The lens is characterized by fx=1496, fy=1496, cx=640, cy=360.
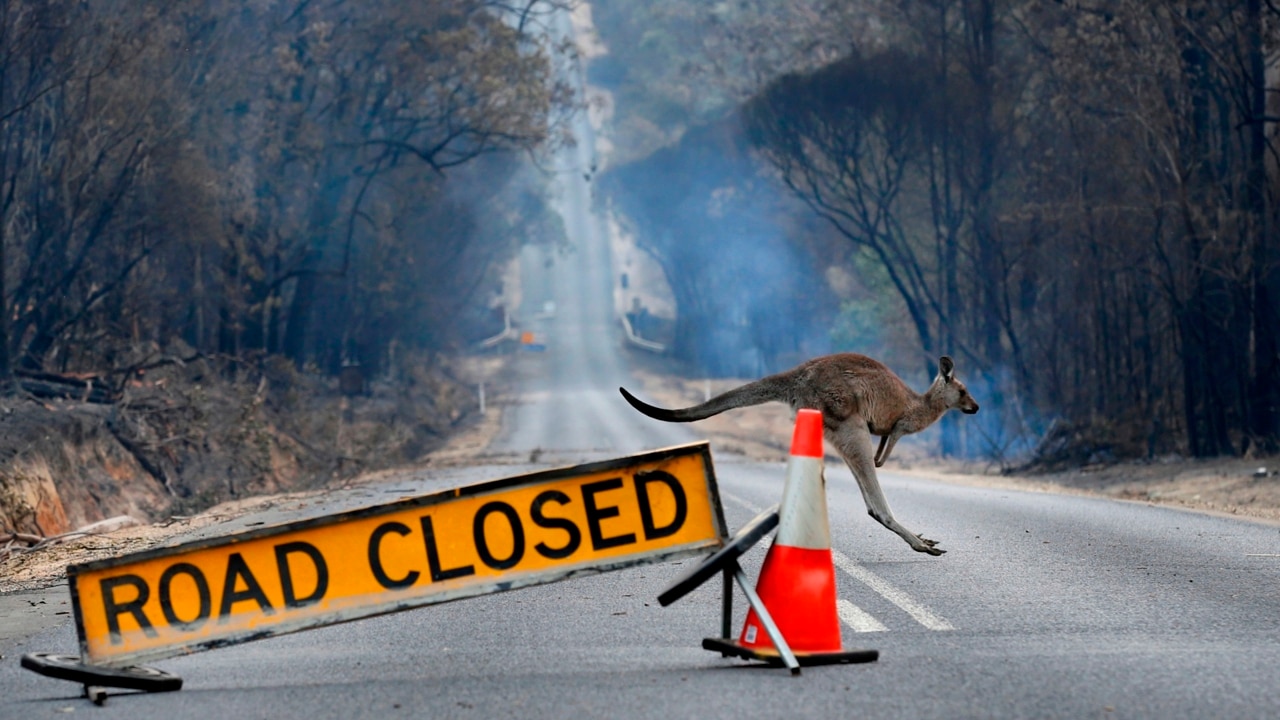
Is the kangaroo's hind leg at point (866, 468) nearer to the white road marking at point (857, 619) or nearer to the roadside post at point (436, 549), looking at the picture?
the white road marking at point (857, 619)

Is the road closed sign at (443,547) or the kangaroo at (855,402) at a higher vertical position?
the kangaroo at (855,402)

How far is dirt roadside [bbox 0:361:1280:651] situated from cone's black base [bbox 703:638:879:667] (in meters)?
3.96

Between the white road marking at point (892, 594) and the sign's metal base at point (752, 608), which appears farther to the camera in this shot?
the white road marking at point (892, 594)

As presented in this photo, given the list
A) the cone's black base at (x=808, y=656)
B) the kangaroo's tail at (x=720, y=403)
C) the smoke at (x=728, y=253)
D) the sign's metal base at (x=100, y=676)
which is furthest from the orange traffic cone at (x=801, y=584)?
the smoke at (x=728, y=253)

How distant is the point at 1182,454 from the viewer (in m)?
23.5

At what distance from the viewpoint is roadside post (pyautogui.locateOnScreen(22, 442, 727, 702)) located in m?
6.50

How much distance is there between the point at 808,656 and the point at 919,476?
58.7 feet

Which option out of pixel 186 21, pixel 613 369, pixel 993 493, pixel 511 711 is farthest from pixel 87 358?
pixel 613 369

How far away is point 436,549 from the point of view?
6.57 m

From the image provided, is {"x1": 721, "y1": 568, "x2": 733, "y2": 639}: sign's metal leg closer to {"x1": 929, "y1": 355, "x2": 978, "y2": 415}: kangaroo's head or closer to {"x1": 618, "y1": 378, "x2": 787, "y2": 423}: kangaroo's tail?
{"x1": 618, "y1": 378, "x2": 787, "y2": 423}: kangaroo's tail

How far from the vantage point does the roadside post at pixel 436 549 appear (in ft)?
21.3

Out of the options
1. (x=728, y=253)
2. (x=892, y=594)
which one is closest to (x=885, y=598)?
(x=892, y=594)

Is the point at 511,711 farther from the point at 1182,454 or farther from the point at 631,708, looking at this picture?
the point at 1182,454

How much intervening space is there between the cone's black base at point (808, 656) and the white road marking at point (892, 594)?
1.06m
